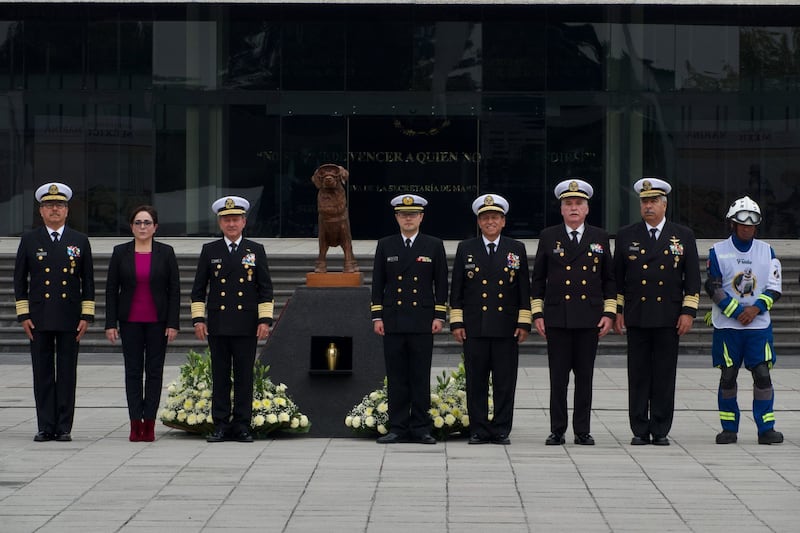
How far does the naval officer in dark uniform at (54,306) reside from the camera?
1220 centimetres

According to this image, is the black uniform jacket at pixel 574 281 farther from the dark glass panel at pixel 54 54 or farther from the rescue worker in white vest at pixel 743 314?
the dark glass panel at pixel 54 54

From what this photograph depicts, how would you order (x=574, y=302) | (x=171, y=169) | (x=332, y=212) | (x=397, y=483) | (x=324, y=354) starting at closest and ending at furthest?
(x=397, y=483)
(x=574, y=302)
(x=324, y=354)
(x=332, y=212)
(x=171, y=169)

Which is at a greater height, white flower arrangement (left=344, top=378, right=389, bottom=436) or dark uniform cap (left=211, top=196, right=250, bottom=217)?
dark uniform cap (left=211, top=196, right=250, bottom=217)

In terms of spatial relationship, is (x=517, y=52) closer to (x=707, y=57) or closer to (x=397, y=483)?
(x=707, y=57)

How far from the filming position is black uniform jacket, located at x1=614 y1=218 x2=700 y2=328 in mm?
11938

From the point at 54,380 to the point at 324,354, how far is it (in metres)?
2.22

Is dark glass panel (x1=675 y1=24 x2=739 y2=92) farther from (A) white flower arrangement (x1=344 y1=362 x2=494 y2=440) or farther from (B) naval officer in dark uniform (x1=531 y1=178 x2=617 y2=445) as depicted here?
(A) white flower arrangement (x1=344 y1=362 x2=494 y2=440)

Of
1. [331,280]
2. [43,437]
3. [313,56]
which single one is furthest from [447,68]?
[43,437]

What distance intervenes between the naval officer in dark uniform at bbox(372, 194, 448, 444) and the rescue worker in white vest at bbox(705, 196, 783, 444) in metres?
2.20

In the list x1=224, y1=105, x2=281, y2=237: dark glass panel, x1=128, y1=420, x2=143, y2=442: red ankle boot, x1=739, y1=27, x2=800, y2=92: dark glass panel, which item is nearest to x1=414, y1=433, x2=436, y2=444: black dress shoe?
x1=128, y1=420, x2=143, y2=442: red ankle boot

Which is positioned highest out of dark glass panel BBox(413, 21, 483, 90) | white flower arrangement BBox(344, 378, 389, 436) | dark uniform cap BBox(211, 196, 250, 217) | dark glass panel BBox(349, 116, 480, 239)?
dark glass panel BBox(413, 21, 483, 90)

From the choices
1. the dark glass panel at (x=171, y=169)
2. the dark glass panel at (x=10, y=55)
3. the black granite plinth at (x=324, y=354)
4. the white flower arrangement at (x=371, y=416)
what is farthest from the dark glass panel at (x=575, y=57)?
the white flower arrangement at (x=371, y=416)

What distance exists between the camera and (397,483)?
9.82 meters

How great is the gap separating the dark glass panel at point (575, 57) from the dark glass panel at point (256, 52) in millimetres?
5622
